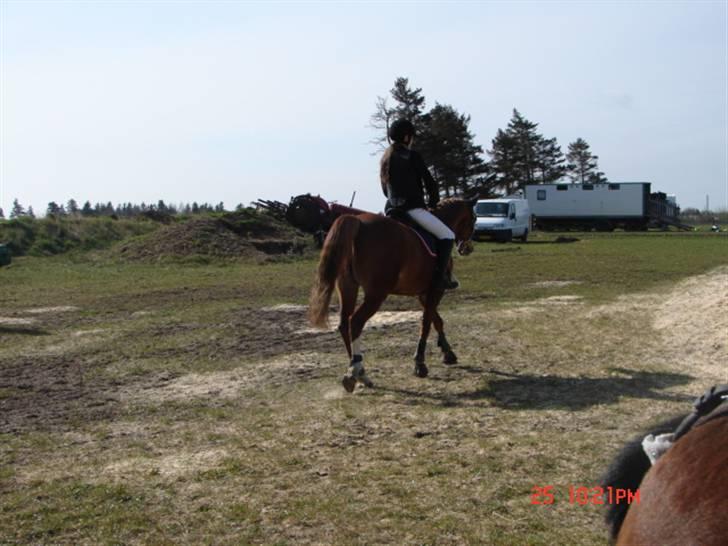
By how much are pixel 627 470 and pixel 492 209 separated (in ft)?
118

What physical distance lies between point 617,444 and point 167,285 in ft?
52.2

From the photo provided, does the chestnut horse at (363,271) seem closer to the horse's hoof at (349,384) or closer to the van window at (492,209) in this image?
the horse's hoof at (349,384)

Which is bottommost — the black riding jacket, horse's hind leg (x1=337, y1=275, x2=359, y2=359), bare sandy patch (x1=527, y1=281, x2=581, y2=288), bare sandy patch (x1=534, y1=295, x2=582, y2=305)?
bare sandy patch (x1=534, y1=295, x2=582, y2=305)

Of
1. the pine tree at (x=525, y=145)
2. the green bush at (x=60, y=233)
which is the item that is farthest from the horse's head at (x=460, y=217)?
the pine tree at (x=525, y=145)

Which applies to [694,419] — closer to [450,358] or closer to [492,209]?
[450,358]

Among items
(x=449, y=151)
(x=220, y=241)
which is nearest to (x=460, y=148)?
(x=449, y=151)

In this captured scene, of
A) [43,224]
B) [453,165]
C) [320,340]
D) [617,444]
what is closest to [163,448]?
[617,444]

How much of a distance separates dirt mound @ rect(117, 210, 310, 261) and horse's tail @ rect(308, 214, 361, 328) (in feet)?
68.5

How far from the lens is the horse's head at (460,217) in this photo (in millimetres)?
9301

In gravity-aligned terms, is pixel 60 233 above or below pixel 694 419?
above

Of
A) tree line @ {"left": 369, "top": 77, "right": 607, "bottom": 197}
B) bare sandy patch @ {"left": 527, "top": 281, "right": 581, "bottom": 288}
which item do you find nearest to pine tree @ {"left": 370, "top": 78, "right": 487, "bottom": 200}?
tree line @ {"left": 369, "top": 77, "right": 607, "bottom": 197}

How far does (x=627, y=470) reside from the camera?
7.59 feet

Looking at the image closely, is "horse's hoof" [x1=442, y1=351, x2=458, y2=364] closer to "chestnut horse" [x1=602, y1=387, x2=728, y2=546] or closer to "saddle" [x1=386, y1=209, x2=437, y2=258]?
"saddle" [x1=386, y1=209, x2=437, y2=258]

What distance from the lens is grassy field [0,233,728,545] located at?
406cm
